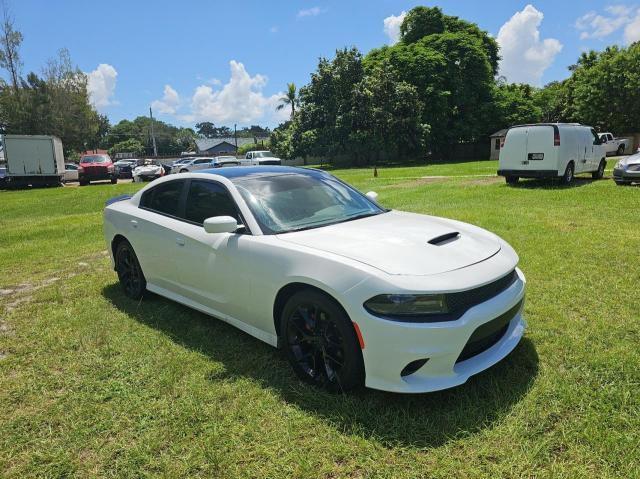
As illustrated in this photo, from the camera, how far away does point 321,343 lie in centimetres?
302

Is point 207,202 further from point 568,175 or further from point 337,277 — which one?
point 568,175

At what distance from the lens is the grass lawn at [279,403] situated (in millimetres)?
2426

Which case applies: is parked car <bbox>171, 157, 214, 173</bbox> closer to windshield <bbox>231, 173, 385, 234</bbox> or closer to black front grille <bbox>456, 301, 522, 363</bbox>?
windshield <bbox>231, 173, 385, 234</bbox>

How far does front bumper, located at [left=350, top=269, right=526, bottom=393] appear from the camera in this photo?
2607 millimetres

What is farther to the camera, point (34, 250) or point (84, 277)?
point (34, 250)

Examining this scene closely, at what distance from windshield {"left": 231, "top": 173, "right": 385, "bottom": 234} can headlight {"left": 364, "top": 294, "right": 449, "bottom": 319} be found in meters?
1.13

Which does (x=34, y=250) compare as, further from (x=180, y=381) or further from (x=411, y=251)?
(x=411, y=251)

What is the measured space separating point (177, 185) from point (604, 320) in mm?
4163

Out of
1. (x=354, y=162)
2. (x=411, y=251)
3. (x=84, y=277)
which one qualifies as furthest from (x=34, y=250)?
(x=354, y=162)

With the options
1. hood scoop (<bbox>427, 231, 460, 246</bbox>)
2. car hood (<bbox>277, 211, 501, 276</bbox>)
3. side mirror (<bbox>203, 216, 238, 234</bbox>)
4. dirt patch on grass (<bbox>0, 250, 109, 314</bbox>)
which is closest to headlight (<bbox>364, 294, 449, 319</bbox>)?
car hood (<bbox>277, 211, 501, 276</bbox>)

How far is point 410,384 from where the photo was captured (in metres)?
2.67

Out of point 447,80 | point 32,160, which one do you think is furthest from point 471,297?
point 447,80

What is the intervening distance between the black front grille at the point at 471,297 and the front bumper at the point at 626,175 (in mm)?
11783

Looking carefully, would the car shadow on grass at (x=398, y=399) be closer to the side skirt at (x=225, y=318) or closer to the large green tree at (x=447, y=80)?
the side skirt at (x=225, y=318)
